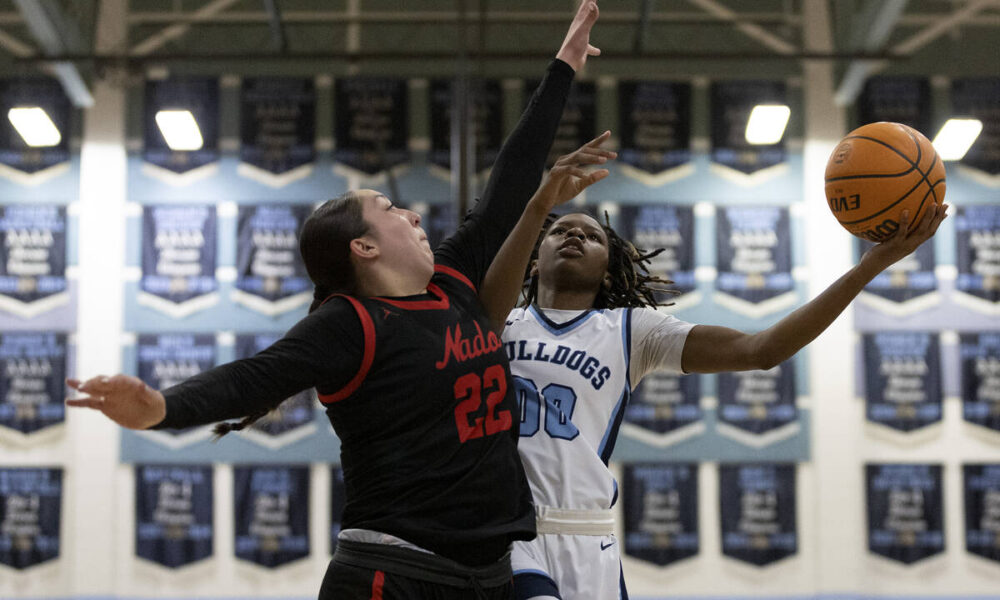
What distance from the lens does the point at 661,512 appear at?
9922mm

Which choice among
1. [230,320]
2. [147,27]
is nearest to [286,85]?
[147,27]

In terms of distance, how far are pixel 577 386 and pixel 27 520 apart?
27.7 ft

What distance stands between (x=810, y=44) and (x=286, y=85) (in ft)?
18.2

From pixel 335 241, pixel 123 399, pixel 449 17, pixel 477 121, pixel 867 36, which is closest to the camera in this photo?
pixel 123 399

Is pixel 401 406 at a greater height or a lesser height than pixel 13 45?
lesser

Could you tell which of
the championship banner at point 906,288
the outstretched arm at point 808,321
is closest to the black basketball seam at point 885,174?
the outstretched arm at point 808,321

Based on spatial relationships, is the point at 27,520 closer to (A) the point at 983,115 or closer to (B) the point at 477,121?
(B) the point at 477,121

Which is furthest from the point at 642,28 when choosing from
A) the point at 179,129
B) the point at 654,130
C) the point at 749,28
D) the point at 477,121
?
the point at 179,129

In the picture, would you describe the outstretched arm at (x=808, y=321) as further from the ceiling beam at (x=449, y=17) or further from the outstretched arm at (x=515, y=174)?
the ceiling beam at (x=449, y=17)

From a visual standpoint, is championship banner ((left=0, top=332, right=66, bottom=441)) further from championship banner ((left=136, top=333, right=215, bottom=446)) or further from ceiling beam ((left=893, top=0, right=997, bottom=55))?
ceiling beam ((left=893, top=0, right=997, bottom=55))

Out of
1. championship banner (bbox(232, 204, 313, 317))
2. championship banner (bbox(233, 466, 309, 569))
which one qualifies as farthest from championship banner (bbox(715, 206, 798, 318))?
championship banner (bbox(233, 466, 309, 569))

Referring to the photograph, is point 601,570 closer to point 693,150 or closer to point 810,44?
point 693,150

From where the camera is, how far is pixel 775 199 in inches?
406

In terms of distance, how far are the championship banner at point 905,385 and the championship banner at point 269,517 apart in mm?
5742
